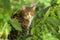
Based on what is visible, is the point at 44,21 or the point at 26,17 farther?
the point at 26,17

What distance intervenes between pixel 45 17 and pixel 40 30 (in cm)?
16

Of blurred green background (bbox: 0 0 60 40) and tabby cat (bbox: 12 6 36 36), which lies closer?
blurred green background (bbox: 0 0 60 40)

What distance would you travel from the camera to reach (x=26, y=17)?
7.04ft

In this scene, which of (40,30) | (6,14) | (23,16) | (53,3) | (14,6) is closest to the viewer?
(6,14)

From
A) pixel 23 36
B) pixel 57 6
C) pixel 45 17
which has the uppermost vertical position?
pixel 57 6

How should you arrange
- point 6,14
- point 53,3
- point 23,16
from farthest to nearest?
point 23,16 < point 53,3 < point 6,14

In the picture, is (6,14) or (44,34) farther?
(44,34)

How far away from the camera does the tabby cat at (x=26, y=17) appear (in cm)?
192

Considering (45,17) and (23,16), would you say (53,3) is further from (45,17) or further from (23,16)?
(23,16)

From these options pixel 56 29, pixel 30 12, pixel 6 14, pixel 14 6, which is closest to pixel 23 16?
pixel 30 12

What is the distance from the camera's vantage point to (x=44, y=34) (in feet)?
5.16

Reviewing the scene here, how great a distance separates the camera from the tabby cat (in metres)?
1.92

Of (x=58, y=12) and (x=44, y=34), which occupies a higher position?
(x=58, y=12)

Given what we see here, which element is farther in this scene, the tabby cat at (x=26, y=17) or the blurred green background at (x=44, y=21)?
the tabby cat at (x=26, y=17)
